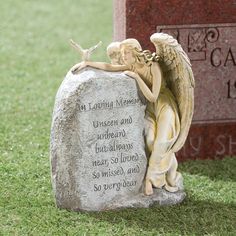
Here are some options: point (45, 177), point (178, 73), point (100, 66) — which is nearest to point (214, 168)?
point (178, 73)

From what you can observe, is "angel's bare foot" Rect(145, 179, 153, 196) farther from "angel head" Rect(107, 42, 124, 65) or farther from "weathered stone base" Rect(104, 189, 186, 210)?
"angel head" Rect(107, 42, 124, 65)

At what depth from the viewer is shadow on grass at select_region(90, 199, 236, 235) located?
516 centimetres

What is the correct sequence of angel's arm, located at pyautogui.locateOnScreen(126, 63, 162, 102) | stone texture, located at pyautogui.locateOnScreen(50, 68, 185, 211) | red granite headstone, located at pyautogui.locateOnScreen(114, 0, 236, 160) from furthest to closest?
1. red granite headstone, located at pyautogui.locateOnScreen(114, 0, 236, 160)
2. angel's arm, located at pyautogui.locateOnScreen(126, 63, 162, 102)
3. stone texture, located at pyautogui.locateOnScreen(50, 68, 185, 211)

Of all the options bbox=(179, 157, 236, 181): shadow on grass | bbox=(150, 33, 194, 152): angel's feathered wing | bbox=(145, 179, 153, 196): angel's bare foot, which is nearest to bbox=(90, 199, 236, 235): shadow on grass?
bbox=(145, 179, 153, 196): angel's bare foot

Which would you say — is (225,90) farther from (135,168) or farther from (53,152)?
(53,152)

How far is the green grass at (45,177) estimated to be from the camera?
5164mm

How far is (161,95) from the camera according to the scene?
552 cm

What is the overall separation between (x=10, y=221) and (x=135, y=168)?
89 cm

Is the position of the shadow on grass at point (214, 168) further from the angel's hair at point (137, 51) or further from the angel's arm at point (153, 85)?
the angel's hair at point (137, 51)

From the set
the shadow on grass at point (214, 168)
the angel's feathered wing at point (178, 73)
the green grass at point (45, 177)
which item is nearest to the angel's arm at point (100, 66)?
the angel's feathered wing at point (178, 73)

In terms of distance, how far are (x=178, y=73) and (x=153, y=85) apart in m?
0.20

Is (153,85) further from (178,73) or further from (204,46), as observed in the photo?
(204,46)

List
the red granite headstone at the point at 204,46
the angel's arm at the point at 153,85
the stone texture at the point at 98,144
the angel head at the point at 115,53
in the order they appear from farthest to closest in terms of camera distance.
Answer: the red granite headstone at the point at 204,46, the angel head at the point at 115,53, the angel's arm at the point at 153,85, the stone texture at the point at 98,144

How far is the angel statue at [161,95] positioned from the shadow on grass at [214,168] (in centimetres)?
79
